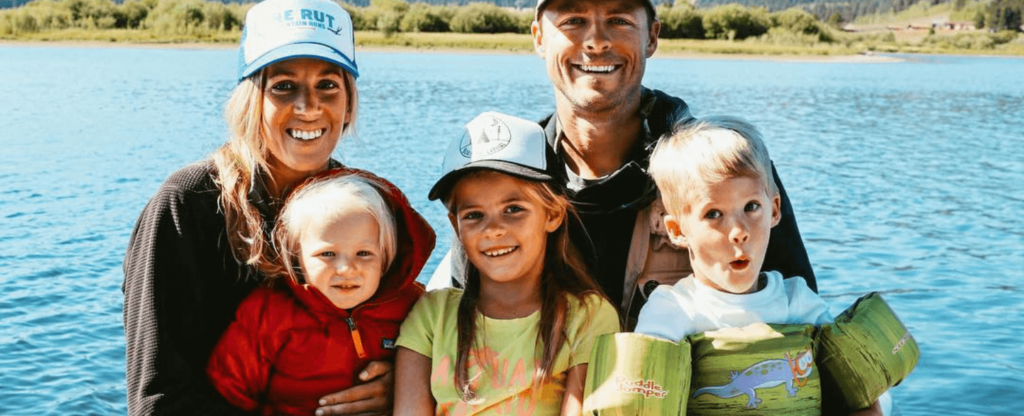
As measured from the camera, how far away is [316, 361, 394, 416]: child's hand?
2.99 m

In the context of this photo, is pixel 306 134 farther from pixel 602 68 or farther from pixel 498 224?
pixel 602 68

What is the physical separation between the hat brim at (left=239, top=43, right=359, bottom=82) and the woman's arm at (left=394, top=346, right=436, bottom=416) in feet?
2.98

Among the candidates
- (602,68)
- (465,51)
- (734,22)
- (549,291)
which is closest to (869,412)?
(549,291)

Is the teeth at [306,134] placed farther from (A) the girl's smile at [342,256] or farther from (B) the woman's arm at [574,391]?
(B) the woman's arm at [574,391]

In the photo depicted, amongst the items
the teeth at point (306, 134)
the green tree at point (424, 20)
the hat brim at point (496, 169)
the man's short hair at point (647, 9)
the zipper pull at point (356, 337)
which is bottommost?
the green tree at point (424, 20)

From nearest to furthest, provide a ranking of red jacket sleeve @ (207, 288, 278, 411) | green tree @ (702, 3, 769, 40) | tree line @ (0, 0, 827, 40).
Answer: red jacket sleeve @ (207, 288, 278, 411) → tree line @ (0, 0, 827, 40) → green tree @ (702, 3, 769, 40)

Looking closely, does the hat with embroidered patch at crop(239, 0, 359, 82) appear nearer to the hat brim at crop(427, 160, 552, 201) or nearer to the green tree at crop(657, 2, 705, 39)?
the hat brim at crop(427, 160, 552, 201)

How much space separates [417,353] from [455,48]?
5137 cm

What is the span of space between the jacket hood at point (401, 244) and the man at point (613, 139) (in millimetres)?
349

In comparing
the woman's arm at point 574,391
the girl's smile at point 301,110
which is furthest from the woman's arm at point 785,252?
the girl's smile at point 301,110

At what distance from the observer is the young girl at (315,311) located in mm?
2971

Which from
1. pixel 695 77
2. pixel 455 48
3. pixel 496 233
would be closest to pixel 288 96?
pixel 496 233

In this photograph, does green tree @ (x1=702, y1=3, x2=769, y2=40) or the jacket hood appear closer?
the jacket hood

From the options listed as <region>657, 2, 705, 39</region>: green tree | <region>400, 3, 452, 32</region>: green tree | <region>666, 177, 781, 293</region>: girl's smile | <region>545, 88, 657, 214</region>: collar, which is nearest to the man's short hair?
<region>545, 88, 657, 214</region>: collar
